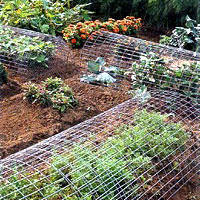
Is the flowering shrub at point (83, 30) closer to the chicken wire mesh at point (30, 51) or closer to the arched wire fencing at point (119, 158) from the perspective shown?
the chicken wire mesh at point (30, 51)

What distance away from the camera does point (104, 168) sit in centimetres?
266

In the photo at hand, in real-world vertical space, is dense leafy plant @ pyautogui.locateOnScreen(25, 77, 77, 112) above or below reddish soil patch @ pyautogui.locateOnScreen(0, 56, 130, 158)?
above

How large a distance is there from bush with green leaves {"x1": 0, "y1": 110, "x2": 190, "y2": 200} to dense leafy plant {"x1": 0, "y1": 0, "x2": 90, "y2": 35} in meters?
3.56

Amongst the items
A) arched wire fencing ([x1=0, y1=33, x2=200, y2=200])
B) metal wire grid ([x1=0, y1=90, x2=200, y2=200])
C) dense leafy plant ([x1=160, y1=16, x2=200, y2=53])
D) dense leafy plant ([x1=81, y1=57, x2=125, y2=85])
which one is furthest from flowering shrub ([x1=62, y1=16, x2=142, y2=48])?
metal wire grid ([x1=0, y1=90, x2=200, y2=200])

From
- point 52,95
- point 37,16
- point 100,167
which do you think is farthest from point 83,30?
point 100,167

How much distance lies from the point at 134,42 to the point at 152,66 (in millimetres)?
814

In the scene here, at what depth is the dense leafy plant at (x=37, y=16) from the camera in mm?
6293

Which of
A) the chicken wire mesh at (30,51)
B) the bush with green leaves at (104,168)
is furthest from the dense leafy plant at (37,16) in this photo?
the bush with green leaves at (104,168)

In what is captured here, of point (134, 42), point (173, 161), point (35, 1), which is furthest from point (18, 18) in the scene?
point (173, 161)

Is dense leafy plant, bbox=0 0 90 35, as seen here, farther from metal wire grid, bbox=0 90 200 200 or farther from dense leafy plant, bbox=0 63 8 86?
metal wire grid, bbox=0 90 200 200

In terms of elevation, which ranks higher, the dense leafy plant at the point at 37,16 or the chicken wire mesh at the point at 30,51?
the dense leafy plant at the point at 37,16

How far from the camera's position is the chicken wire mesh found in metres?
5.11

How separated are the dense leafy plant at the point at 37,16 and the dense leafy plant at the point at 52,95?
198 cm

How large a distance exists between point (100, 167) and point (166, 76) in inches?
79.5
